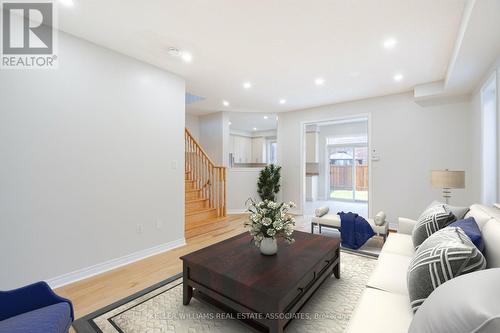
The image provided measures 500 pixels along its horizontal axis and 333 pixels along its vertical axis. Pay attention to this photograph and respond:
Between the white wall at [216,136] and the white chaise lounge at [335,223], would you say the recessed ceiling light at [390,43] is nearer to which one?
the white chaise lounge at [335,223]

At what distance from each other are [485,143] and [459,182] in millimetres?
828

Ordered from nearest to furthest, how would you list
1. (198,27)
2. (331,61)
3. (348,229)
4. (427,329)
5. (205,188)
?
(427,329)
(198,27)
(331,61)
(348,229)
(205,188)

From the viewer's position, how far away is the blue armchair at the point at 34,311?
1.15 meters

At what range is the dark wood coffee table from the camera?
152cm

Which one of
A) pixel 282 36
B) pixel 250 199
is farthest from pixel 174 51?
pixel 250 199

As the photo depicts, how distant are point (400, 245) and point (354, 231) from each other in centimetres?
103

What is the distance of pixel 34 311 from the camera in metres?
1.30

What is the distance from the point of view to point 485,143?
317 centimetres

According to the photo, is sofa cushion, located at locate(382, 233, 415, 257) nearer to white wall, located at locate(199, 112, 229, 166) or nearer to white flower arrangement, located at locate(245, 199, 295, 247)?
white flower arrangement, located at locate(245, 199, 295, 247)

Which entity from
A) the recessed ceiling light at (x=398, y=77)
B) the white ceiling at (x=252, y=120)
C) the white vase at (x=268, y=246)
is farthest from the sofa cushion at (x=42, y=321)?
the white ceiling at (x=252, y=120)

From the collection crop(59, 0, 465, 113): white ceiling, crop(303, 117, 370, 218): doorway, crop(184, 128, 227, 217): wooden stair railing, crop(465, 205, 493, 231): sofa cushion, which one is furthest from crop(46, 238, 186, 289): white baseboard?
crop(303, 117, 370, 218): doorway

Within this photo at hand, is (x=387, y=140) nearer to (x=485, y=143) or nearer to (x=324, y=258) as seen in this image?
(x=485, y=143)

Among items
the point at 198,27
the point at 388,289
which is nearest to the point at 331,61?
the point at 198,27

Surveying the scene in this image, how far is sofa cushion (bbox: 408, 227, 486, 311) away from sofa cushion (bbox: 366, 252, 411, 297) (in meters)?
0.31
